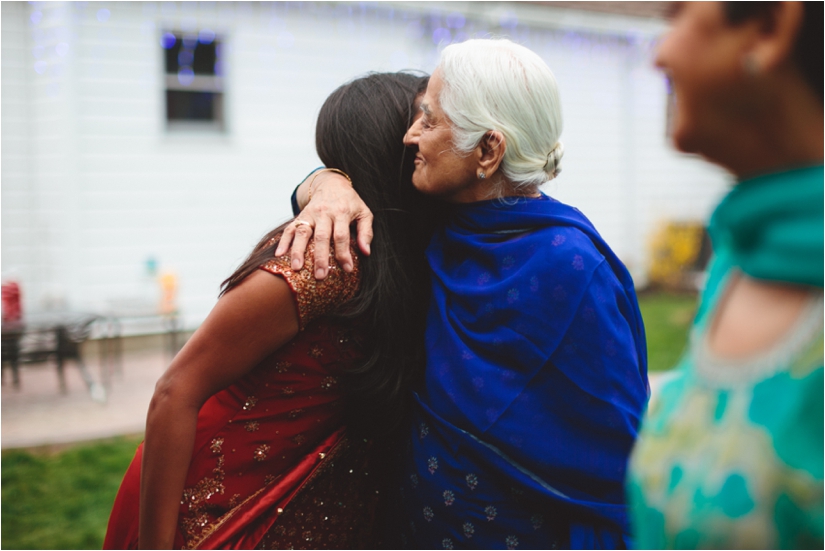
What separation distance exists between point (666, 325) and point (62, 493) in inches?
268

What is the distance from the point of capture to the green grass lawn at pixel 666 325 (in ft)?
22.8

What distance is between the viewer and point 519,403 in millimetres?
1620

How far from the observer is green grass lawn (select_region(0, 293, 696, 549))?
3705mm

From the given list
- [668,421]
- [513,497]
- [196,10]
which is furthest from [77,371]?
[668,421]

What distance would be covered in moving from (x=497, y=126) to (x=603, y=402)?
717 millimetres

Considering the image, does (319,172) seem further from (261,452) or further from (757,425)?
(757,425)

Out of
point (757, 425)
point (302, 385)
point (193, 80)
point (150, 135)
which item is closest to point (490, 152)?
point (302, 385)

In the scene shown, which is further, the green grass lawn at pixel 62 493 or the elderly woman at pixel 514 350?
the green grass lawn at pixel 62 493

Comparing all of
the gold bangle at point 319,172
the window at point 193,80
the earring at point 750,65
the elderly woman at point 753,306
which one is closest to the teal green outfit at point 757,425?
the elderly woman at point 753,306

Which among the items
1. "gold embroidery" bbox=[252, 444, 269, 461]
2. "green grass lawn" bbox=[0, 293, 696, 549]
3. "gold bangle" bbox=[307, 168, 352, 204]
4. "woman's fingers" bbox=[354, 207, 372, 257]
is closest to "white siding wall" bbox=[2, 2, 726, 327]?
"green grass lawn" bbox=[0, 293, 696, 549]

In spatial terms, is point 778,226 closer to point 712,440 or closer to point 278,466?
point 712,440

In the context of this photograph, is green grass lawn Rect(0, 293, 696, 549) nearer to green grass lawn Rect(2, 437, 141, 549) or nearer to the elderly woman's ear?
green grass lawn Rect(2, 437, 141, 549)

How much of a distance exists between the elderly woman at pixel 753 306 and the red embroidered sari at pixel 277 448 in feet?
3.47

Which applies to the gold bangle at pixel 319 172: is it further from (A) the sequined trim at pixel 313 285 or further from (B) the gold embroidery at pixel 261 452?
(B) the gold embroidery at pixel 261 452
